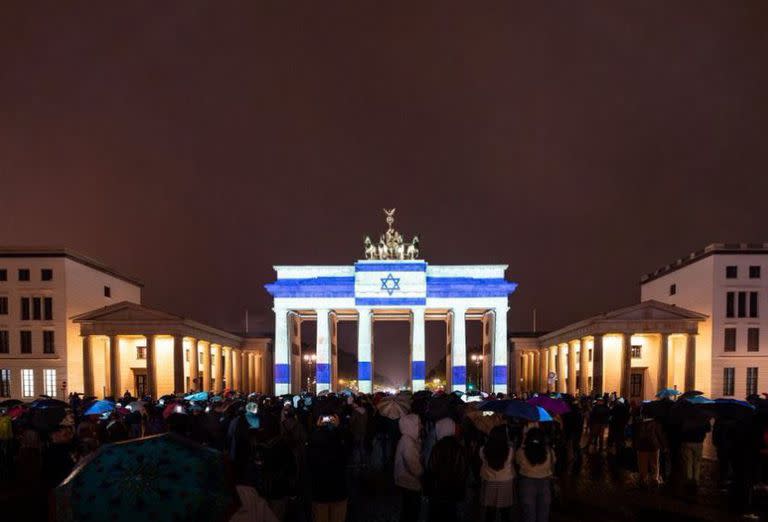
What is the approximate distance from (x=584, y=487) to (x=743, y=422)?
14.0ft

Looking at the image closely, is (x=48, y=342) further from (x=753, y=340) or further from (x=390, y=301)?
(x=753, y=340)

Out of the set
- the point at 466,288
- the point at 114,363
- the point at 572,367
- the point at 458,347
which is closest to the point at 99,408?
the point at 114,363

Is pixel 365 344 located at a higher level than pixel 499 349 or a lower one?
higher

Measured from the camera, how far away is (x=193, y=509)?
3.44m

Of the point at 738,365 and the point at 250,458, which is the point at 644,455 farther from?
the point at 738,365

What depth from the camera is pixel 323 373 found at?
61062mm

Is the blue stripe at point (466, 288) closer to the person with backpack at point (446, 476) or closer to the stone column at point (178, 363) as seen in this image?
the stone column at point (178, 363)

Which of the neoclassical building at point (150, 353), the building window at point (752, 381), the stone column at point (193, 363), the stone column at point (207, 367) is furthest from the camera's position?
the stone column at point (207, 367)

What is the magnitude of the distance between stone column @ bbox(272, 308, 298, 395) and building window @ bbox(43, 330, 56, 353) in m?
20.3

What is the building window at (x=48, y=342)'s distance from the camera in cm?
5475

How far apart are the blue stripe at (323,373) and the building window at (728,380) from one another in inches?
1452

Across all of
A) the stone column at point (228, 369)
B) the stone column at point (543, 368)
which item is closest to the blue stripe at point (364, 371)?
the stone column at point (228, 369)

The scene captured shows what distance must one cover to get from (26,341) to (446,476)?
56.7 metres

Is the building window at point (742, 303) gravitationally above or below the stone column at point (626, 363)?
above
